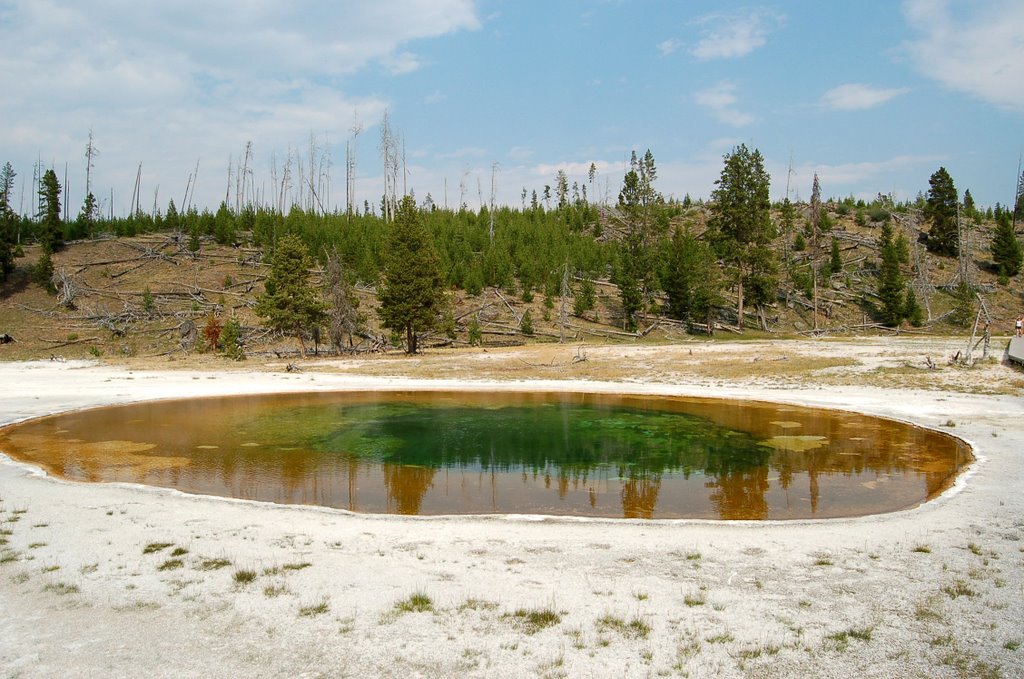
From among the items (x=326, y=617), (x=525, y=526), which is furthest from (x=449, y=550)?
(x=326, y=617)

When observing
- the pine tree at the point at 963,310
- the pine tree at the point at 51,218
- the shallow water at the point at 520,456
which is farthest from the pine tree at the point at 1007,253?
the pine tree at the point at 51,218

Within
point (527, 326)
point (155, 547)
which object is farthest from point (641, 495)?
point (527, 326)

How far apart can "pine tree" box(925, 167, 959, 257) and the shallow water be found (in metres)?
69.3

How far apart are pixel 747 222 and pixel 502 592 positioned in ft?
184

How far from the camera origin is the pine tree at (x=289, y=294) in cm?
4425

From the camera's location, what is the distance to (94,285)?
6694 cm

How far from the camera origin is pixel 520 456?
1727cm

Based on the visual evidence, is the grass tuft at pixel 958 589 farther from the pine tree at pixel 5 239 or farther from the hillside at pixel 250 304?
the pine tree at pixel 5 239

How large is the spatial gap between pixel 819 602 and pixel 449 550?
474cm

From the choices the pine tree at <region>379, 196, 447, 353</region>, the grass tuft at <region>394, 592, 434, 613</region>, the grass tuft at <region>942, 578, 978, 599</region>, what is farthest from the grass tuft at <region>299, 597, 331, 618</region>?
the pine tree at <region>379, 196, 447, 353</region>

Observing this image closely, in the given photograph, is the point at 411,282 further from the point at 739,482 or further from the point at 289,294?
the point at 739,482

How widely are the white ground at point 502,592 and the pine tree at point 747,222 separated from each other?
4726cm

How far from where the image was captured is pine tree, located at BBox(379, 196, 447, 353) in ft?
149

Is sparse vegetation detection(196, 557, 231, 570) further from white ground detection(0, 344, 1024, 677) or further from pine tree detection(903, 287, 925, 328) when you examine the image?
pine tree detection(903, 287, 925, 328)
